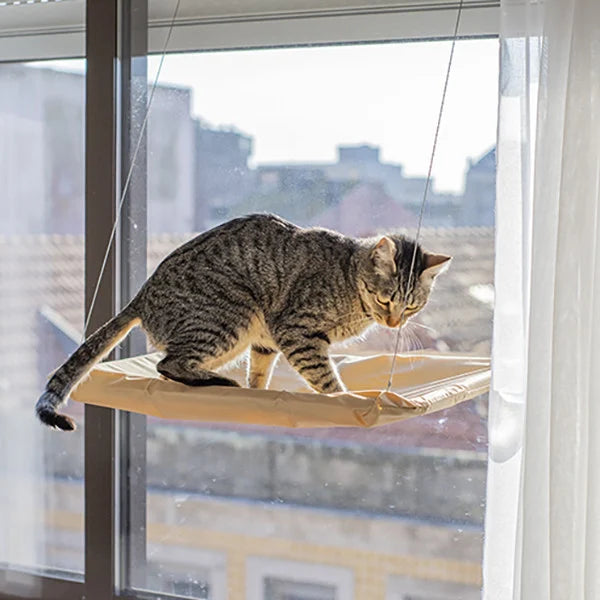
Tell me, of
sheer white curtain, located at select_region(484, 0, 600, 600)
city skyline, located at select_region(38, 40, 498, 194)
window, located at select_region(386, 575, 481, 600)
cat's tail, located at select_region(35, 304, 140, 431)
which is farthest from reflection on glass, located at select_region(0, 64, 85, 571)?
sheer white curtain, located at select_region(484, 0, 600, 600)

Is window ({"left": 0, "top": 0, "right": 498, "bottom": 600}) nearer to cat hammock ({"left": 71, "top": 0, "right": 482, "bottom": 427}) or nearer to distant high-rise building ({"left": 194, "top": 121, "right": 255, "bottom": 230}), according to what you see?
distant high-rise building ({"left": 194, "top": 121, "right": 255, "bottom": 230})

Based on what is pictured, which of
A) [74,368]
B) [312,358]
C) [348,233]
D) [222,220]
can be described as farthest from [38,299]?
[312,358]

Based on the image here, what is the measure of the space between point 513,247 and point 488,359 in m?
0.24

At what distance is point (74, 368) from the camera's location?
1.64m

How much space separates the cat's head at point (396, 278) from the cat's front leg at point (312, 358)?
0.13 meters

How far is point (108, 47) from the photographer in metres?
2.12

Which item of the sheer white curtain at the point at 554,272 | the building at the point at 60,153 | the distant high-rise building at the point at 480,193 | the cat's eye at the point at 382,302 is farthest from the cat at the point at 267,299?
the building at the point at 60,153

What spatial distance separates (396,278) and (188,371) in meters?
0.44

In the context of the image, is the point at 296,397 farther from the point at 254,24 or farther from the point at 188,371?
the point at 254,24

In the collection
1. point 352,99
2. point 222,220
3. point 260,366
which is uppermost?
point 352,99

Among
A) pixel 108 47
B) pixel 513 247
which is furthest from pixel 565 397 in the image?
pixel 108 47

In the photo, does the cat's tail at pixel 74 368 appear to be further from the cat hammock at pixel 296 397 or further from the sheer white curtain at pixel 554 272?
the sheer white curtain at pixel 554 272

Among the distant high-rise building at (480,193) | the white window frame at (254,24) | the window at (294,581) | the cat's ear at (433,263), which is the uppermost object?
the white window frame at (254,24)

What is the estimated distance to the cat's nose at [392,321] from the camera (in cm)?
168
